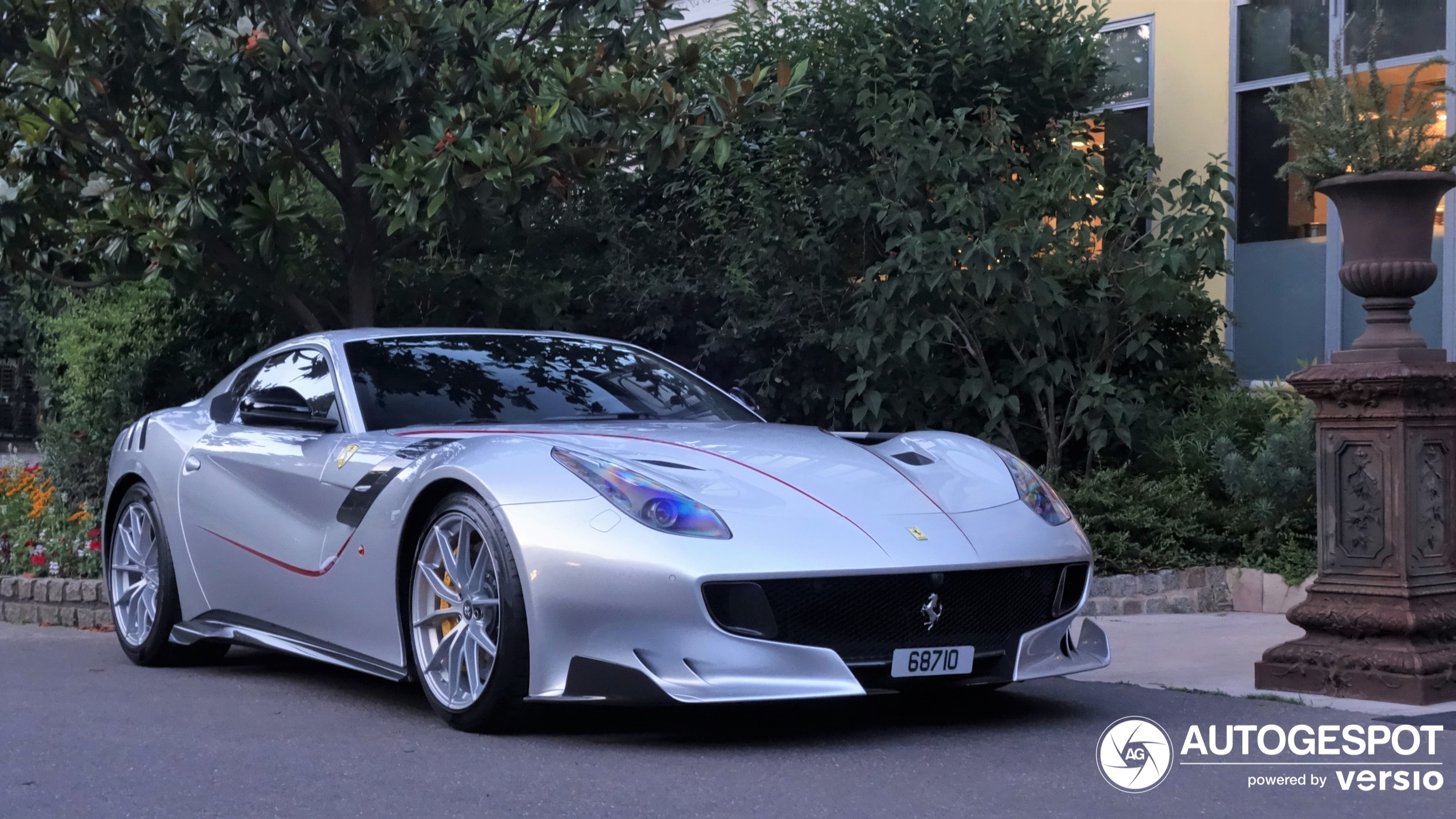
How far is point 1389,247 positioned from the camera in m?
5.73

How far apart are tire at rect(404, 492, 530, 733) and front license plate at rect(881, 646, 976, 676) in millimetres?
1078

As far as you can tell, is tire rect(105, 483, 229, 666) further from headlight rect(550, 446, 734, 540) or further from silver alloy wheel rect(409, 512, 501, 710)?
headlight rect(550, 446, 734, 540)

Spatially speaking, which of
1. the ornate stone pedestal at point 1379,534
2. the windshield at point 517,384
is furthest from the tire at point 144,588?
the ornate stone pedestal at point 1379,534

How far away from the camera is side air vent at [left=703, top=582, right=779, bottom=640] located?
4.59 meters

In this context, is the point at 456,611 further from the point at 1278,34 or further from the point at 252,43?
the point at 1278,34

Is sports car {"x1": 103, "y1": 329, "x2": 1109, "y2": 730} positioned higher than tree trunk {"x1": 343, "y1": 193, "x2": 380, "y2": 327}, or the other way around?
tree trunk {"x1": 343, "y1": 193, "x2": 380, "y2": 327}

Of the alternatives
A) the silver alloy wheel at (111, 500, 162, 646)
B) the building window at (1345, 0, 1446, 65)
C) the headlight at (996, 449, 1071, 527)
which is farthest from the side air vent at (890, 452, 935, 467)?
the building window at (1345, 0, 1446, 65)

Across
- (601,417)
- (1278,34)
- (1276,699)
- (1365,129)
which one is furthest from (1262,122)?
(601,417)

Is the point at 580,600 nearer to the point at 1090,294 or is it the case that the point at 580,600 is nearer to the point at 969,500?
the point at 969,500

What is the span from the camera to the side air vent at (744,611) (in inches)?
181

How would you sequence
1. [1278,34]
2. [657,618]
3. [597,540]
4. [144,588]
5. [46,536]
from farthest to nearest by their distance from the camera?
[1278,34], [46,536], [144,588], [597,540], [657,618]

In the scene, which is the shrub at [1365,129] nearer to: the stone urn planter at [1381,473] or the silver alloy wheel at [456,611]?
the stone urn planter at [1381,473]

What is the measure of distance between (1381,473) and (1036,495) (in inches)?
51.1

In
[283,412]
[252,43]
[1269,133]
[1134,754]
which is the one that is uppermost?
[252,43]
